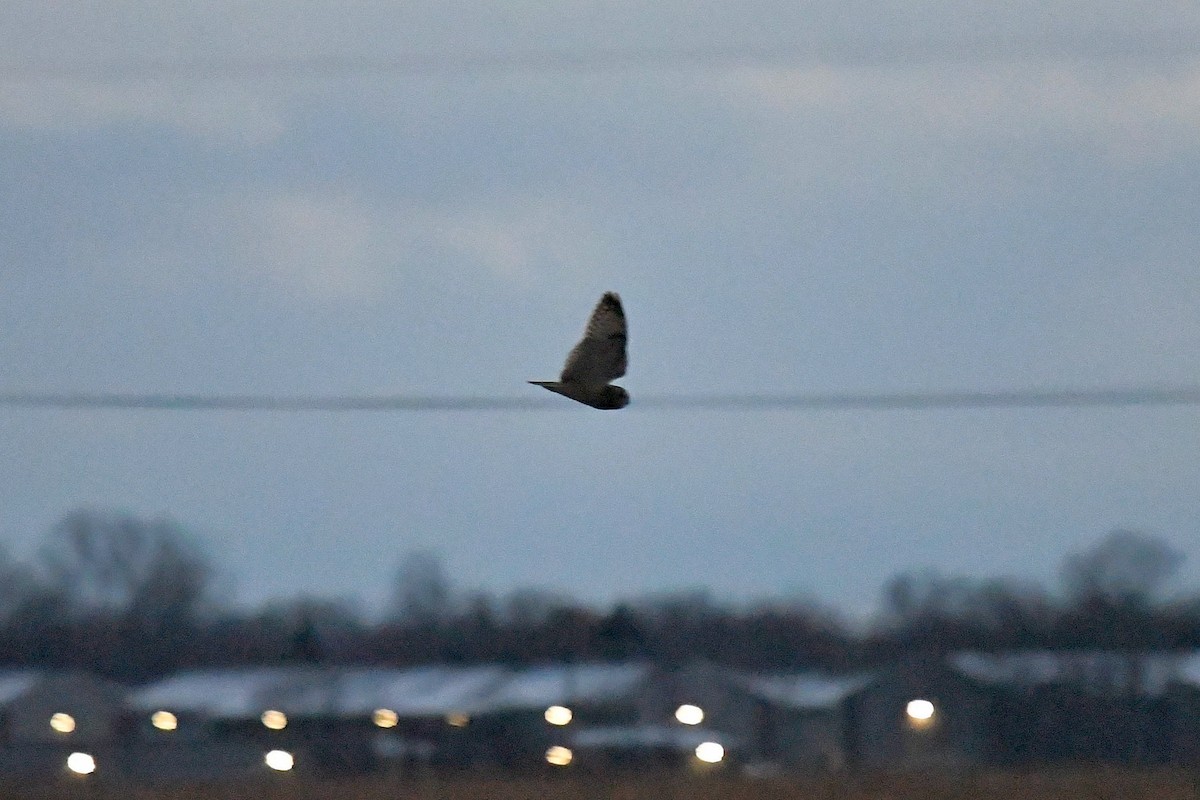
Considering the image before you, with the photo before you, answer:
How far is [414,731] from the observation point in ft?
176

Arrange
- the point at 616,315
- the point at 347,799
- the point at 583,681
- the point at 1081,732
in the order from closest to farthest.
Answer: the point at 616,315, the point at 347,799, the point at 1081,732, the point at 583,681

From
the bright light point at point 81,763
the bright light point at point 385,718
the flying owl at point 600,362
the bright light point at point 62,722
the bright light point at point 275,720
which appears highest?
the bright light point at point 385,718

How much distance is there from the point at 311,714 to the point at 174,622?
958cm

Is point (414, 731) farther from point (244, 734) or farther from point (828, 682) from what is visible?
point (828, 682)

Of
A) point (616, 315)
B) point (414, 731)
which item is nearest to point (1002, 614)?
point (414, 731)

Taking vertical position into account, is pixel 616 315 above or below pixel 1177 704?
below

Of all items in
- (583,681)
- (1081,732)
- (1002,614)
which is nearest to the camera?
(1081,732)

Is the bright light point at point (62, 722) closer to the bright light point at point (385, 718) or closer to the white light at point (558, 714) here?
the bright light point at point (385, 718)

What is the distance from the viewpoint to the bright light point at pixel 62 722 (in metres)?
53.0

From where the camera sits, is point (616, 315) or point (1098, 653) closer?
point (616, 315)

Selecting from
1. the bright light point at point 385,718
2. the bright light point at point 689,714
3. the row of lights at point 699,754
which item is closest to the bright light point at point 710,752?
the row of lights at point 699,754

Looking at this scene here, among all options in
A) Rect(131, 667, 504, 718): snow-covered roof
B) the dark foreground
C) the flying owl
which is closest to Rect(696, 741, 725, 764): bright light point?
the dark foreground

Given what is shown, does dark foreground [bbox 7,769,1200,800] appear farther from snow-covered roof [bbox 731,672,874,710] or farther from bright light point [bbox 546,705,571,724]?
snow-covered roof [bbox 731,672,874,710]

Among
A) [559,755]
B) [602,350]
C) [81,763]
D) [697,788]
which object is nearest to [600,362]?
[602,350]
